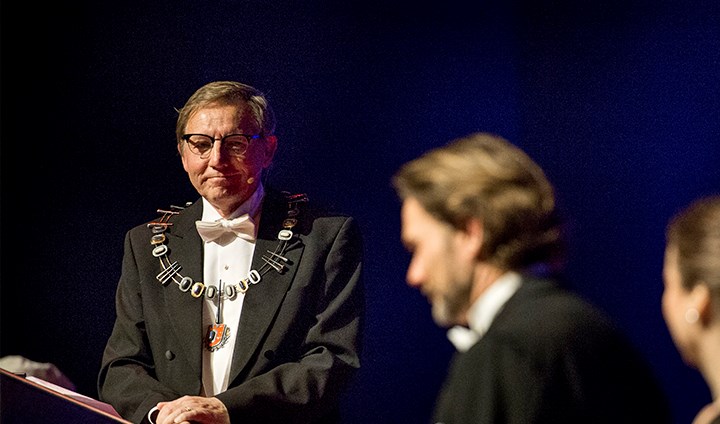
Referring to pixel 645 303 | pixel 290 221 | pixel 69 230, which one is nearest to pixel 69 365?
pixel 69 230

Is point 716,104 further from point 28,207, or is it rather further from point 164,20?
point 28,207

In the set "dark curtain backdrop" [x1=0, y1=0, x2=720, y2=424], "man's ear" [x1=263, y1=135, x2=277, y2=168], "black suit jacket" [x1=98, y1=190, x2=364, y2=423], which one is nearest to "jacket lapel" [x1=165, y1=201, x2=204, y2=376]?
"black suit jacket" [x1=98, y1=190, x2=364, y2=423]

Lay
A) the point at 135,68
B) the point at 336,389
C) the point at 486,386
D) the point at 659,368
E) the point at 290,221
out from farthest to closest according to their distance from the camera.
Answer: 1. the point at 135,68
2. the point at 659,368
3. the point at 290,221
4. the point at 336,389
5. the point at 486,386

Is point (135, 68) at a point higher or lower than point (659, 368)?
higher

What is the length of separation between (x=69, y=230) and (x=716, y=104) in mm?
2416

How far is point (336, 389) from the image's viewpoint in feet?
9.66

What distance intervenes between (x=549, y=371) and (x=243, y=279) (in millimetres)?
1521

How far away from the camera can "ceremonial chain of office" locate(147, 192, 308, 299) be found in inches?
121

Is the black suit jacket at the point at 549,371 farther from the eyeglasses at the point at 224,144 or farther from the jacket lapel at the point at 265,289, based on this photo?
the eyeglasses at the point at 224,144

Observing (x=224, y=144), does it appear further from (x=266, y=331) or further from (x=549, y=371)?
(x=549, y=371)

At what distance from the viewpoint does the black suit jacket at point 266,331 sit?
9.50 feet

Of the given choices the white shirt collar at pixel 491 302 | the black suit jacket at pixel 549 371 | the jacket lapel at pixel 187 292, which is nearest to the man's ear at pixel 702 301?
the black suit jacket at pixel 549 371

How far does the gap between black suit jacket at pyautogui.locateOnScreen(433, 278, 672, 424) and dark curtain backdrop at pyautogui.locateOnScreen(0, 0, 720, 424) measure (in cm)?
213

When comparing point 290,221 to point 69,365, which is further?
point 69,365
